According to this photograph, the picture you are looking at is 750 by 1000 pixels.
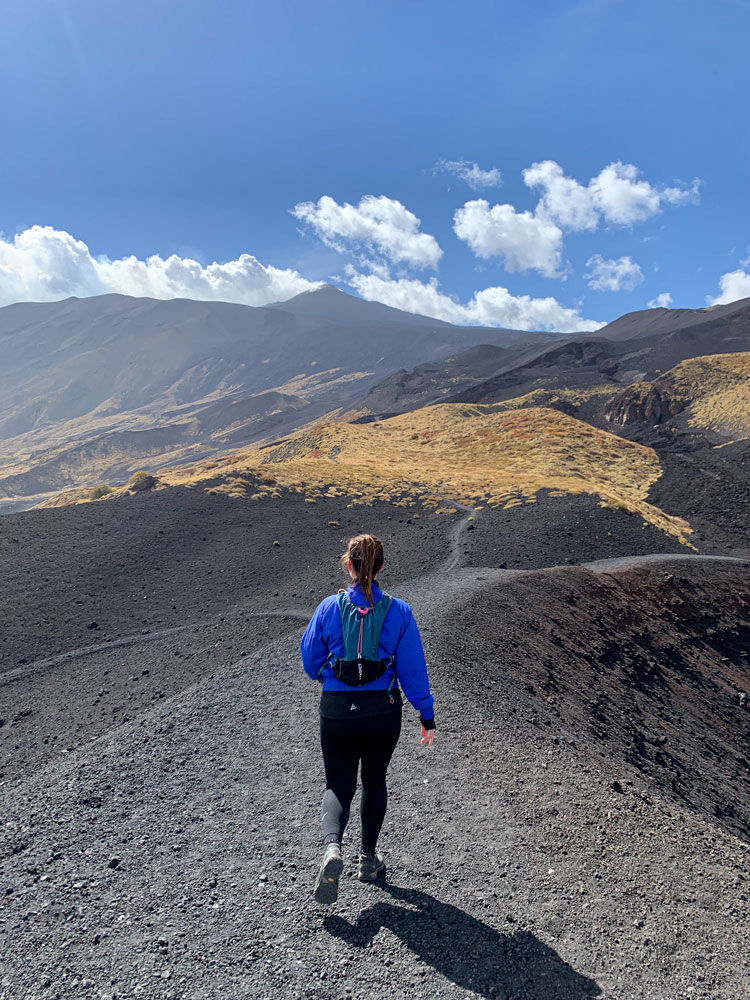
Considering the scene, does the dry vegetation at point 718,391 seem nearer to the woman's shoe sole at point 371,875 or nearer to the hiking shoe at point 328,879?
the woman's shoe sole at point 371,875

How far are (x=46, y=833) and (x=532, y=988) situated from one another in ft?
14.1

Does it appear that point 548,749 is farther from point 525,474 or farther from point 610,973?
point 525,474

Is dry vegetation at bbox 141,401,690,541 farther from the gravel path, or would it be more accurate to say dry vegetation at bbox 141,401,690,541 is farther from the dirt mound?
the gravel path

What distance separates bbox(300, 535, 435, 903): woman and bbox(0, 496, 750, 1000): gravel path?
2.01ft

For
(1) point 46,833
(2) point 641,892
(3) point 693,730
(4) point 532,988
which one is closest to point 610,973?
(4) point 532,988

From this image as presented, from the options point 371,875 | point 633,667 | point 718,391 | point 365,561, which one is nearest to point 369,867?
point 371,875

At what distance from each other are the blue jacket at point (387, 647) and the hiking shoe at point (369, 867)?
118cm

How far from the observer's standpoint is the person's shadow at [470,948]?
3162 millimetres

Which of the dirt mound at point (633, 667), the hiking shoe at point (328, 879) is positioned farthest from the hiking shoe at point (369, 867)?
the dirt mound at point (633, 667)

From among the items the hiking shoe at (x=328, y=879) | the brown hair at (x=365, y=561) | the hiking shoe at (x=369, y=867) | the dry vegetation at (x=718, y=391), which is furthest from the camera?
the dry vegetation at (x=718, y=391)

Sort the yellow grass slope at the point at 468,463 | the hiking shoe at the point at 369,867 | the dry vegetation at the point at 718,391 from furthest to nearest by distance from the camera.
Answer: the dry vegetation at the point at 718,391
the yellow grass slope at the point at 468,463
the hiking shoe at the point at 369,867

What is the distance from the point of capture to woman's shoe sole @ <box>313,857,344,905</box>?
3.39 metres

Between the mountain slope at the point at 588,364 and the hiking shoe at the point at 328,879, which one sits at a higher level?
the mountain slope at the point at 588,364

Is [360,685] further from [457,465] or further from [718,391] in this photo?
[718,391]
